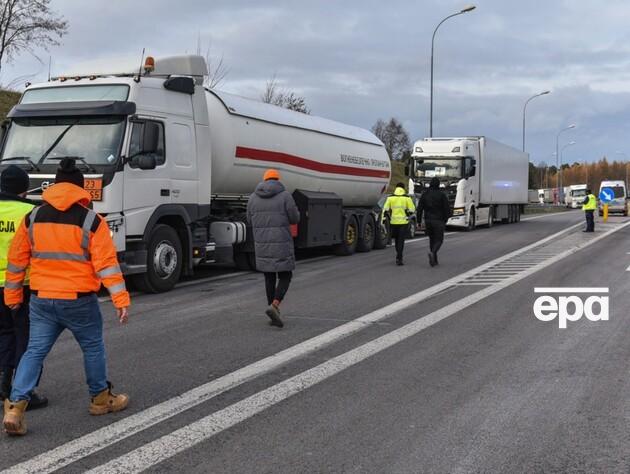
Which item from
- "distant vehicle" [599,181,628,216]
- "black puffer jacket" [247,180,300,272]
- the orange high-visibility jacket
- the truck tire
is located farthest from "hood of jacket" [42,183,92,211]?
"distant vehicle" [599,181,628,216]

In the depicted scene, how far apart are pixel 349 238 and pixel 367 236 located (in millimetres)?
1130

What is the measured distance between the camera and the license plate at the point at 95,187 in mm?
9812

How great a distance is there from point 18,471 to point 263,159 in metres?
10.3

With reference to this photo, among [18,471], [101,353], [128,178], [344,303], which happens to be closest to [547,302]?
[344,303]

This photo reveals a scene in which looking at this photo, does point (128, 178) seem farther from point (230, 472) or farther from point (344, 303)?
point (230, 472)

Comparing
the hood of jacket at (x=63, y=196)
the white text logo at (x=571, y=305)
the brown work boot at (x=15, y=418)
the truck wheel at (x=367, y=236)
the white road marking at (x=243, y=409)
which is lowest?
the white text logo at (x=571, y=305)

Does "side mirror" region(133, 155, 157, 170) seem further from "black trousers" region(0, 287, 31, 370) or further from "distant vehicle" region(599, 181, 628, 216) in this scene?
"distant vehicle" region(599, 181, 628, 216)

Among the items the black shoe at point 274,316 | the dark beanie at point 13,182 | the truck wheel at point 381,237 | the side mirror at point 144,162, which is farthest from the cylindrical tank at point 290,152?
the dark beanie at point 13,182

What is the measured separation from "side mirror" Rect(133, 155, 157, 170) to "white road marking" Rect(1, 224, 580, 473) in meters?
4.00

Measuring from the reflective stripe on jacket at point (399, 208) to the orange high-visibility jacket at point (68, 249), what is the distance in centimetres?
1121

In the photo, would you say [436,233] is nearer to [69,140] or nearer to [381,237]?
[381,237]

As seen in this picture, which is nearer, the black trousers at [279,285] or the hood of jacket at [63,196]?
the hood of jacket at [63,196]

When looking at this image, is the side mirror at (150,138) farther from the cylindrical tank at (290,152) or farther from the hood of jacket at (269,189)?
the hood of jacket at (269,189)

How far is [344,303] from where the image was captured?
985 cm
